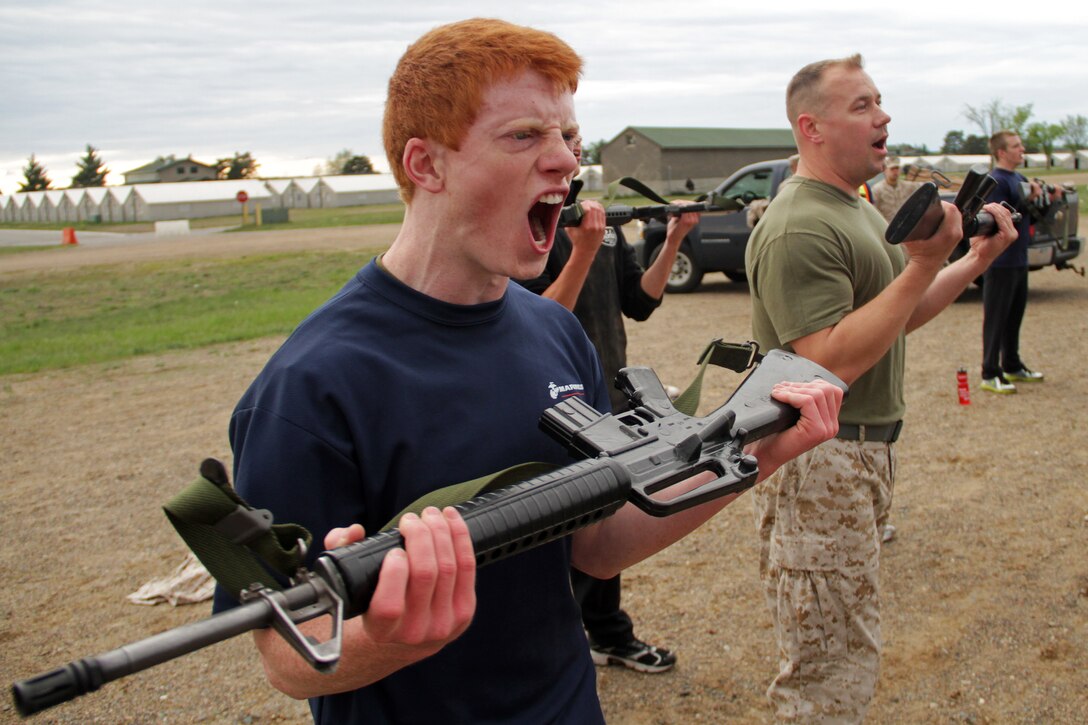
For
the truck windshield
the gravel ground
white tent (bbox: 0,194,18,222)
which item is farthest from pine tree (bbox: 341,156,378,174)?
the gravel ground

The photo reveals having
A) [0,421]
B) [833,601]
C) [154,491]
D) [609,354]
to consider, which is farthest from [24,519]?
[833,601]

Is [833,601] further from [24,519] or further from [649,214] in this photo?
[24,519]

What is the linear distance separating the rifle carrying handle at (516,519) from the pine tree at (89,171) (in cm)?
12635

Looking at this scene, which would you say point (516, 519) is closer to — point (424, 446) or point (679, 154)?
point (424, 446)

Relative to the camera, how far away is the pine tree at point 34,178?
115 meters

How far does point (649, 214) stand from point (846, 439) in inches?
88.4

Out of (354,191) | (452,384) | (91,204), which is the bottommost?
(452,384)

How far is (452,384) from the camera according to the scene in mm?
1816

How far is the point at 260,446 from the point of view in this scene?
1628mm

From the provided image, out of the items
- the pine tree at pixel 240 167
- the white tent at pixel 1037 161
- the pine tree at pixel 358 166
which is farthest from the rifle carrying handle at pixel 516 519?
the pine tree at pixel 240 167

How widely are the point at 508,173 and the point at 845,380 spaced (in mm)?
1701

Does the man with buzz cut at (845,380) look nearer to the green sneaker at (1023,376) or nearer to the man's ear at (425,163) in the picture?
the man's ear at (425,163)

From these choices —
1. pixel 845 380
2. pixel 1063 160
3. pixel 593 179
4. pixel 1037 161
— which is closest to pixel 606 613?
pixel 845 380

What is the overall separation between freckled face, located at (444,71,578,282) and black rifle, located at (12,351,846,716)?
1.03ft
